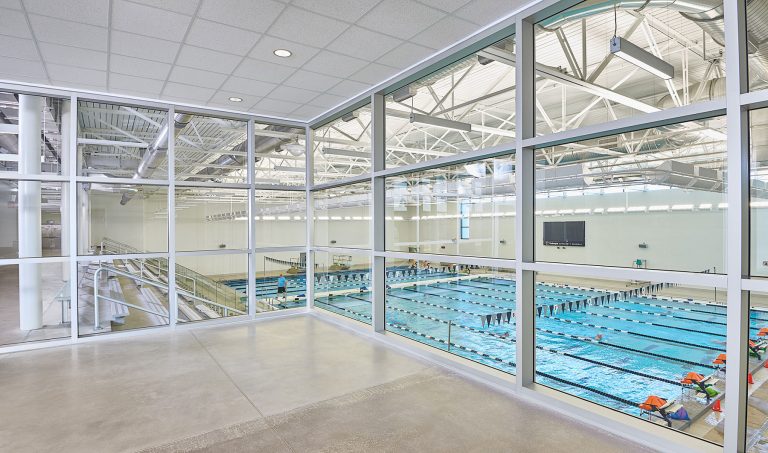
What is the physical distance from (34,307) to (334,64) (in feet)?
15.2

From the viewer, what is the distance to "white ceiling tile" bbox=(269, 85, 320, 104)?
183 inches

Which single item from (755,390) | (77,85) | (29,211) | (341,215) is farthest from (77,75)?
(755,390)

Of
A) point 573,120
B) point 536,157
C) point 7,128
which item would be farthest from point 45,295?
point 573,120

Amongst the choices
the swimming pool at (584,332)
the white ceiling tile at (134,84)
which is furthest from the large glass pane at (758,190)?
the white ceiling tile at (134,84)

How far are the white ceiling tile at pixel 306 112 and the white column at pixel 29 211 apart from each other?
116 inches

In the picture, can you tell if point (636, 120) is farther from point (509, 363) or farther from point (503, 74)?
point (509, 363)

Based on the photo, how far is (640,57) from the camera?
327 cm

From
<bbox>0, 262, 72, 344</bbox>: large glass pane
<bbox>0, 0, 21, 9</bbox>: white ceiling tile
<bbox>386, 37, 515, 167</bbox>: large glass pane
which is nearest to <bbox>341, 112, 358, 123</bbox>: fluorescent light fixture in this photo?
<bbox>386, 37, 515, 167</bbox>: large glass pane

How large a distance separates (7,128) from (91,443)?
415cm

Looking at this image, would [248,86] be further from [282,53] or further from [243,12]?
[243,12]

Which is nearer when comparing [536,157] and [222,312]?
[536,157]

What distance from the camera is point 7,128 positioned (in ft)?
14.9

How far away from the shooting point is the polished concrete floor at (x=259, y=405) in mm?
2377

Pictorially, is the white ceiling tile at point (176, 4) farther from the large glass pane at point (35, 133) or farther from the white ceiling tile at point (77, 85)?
the large glass pane at point (35, 133)
